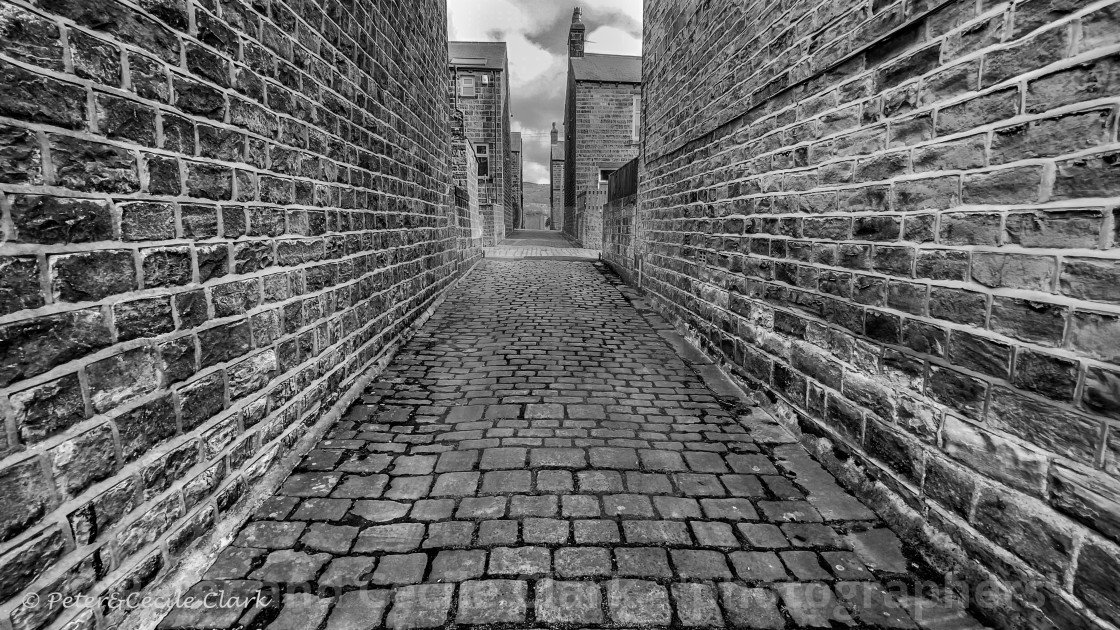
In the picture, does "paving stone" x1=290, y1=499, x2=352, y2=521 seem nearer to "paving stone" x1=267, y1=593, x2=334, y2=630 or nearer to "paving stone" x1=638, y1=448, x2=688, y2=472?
"paving stone" x1=267, y1=593, x2=334, y2=630

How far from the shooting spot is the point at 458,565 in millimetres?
2156

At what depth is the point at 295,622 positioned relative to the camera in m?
1.86

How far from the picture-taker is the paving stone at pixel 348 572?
206 cm

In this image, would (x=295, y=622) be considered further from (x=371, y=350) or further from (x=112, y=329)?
(x=371, y=350)

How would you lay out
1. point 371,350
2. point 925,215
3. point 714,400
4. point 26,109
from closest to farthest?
point 26,109 < point 925,215 < point 714,400 < point 371,350

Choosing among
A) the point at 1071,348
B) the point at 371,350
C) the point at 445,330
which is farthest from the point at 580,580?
the point at 445,330

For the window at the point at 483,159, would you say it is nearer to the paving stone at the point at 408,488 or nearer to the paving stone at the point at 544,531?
the paving stone at the point at 408,488

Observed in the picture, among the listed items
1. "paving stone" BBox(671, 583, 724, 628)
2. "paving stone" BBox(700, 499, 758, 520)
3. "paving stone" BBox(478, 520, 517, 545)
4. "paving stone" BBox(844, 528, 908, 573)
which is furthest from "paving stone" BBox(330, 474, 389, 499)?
"paving stone" BBox(844, 528, 908, 573)

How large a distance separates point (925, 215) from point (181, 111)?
3465 millimetres

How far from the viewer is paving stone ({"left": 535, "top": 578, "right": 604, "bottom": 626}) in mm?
1890

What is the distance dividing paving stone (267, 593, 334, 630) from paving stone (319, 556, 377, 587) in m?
0.09

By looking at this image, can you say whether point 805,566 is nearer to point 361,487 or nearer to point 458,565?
point 458,565

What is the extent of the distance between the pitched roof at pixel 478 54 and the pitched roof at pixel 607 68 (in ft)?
13.7

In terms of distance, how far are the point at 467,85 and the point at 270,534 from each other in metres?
27.5
